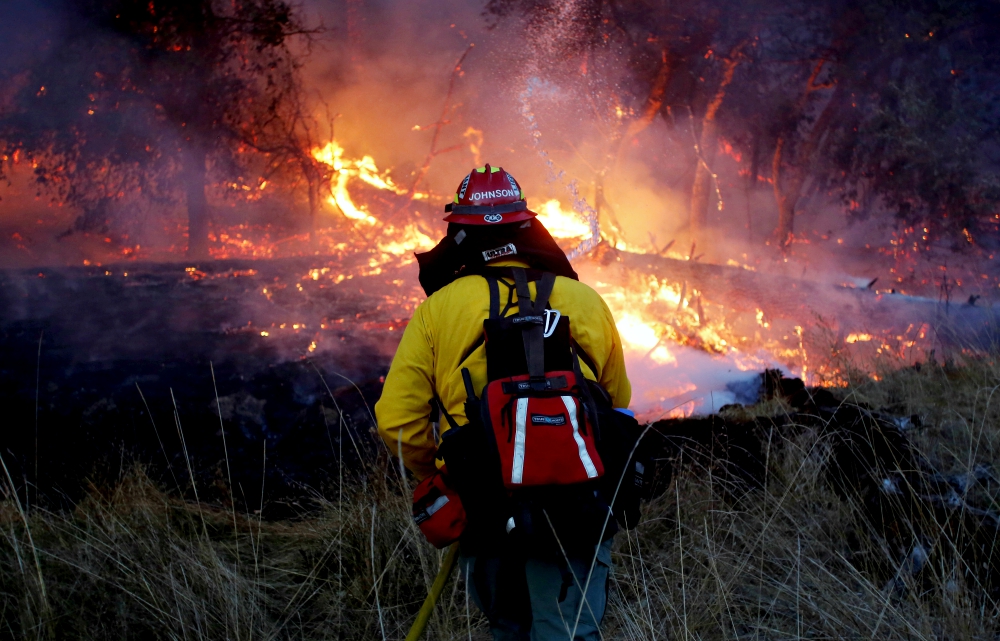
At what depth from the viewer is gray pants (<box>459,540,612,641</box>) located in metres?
1.99

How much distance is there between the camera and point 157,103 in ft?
24.7

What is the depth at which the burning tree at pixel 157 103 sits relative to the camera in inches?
278

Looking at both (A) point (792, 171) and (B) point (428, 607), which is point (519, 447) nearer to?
(B) point (428, 607)

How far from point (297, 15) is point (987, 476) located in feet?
27.4

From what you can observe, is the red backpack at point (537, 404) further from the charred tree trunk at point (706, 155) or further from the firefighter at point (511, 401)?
the charred tree trunk at point (706, 155)

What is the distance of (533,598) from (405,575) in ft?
4.22

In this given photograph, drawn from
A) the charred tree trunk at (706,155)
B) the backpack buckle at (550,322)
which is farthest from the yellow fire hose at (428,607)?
the charred tree trunk at (706,155)

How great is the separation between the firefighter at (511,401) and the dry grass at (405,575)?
30 centimetres

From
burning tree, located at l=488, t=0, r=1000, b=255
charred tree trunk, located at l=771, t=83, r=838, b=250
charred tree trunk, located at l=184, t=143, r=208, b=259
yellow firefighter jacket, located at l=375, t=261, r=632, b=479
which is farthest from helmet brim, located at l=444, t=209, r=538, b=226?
charred tree trunk, located at l=771, t=83, r=838, b=250

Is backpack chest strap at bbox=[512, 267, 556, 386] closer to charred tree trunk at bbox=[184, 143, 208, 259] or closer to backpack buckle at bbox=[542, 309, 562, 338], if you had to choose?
backpack buckle at bbox=[542, 309, 562, 338]

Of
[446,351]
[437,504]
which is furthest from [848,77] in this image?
[437,504]

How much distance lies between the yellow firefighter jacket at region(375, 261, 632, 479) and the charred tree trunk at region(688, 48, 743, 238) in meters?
10.5

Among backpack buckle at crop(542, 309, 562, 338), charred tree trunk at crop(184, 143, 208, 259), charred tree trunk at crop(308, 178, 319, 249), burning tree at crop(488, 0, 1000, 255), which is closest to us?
backpack buckle at crop(542, 309, 562, 338)

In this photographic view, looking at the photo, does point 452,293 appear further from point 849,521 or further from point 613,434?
point 849,521
